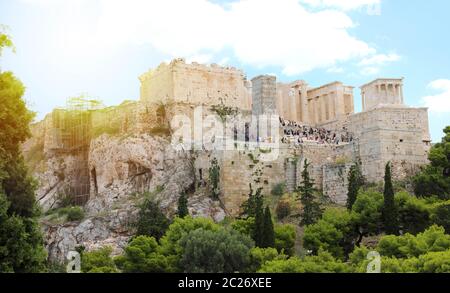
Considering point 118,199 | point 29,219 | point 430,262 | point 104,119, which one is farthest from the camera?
point 104,119

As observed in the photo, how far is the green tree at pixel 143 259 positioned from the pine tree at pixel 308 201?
8.05m

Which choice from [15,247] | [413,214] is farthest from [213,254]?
[15,247]

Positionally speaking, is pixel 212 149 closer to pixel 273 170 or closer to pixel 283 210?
pixel 273 170

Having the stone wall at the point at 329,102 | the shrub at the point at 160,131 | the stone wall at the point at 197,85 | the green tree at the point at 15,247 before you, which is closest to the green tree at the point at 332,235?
the shrub at the point at 160,131

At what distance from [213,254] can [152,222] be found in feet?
21.9

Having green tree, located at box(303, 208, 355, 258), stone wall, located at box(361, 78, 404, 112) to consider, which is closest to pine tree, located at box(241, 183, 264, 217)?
green tree, located at box(303, 208, 355, 258)

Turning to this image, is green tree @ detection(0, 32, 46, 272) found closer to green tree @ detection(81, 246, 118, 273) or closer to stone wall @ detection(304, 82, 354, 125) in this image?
green tree @ detection(81, 246, 118, 273)

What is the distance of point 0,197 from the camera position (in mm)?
18688

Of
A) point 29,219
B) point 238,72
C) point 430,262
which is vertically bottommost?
point 430,262

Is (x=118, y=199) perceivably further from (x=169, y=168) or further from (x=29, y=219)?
(x=29, y=219)

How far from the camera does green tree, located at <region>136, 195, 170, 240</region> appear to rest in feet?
113

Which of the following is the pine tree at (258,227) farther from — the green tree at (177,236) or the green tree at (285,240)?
the green tree at (177,236)
